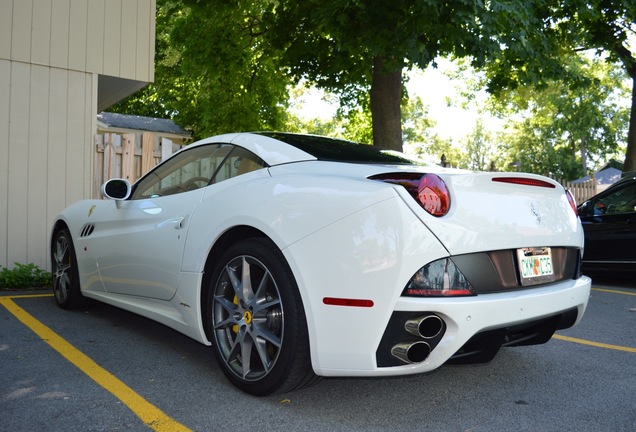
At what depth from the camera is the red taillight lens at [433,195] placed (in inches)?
116

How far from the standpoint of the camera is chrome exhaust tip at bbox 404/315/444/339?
2.84 m

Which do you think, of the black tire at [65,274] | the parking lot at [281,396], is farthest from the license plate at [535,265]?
the black tire at [65,274]

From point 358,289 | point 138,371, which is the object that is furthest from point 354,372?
point 138,371

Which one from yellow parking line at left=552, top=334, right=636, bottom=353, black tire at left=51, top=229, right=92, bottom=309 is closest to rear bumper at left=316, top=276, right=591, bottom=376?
yellow parking line at left=552, top=334, right=636, bottom=353

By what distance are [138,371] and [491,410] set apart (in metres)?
2.06

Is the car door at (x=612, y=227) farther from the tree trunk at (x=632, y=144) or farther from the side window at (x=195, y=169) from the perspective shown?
the tree trunk at (x=632, y=144)

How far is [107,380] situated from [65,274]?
2.30 m

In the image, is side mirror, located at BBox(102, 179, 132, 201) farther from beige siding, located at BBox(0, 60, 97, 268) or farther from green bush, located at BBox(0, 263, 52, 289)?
beige siding, located at BBox(0, 60, 97, 268)

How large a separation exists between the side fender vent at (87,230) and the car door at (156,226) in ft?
0.66

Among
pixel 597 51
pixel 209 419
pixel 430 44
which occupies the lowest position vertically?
pixel 209 419

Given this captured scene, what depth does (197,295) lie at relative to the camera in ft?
12.1

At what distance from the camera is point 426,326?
113 inches

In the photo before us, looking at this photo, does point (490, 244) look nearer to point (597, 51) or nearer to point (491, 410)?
point (491, 410)

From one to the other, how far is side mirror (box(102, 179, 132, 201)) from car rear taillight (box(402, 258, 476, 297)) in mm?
2670
